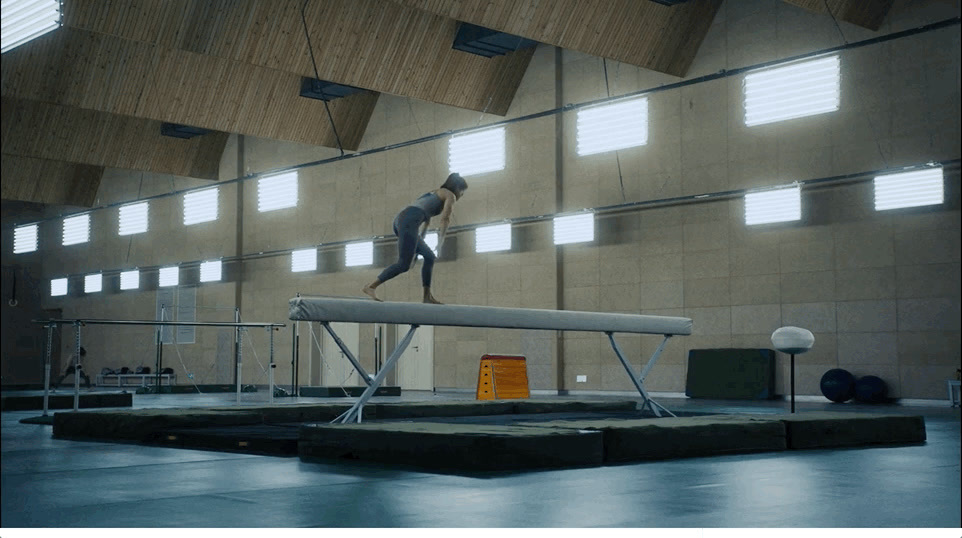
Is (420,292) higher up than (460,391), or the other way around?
(420,292)

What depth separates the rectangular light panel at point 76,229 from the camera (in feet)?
103

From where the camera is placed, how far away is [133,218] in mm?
29797

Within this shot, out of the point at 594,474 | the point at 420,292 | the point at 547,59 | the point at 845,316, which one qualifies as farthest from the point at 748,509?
the point at 420,292

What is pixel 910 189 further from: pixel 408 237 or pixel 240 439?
pixel 240 439

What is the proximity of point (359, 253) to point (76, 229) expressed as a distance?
13.2 m

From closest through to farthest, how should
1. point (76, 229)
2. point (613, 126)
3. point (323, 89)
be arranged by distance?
point (613, 126), point (323, 89), point (76, 229)

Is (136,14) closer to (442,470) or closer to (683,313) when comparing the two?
(683,313)

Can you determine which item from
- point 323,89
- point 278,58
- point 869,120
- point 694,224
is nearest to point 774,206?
point 694,224

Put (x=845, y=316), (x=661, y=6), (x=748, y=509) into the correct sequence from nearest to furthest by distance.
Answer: (x=748, y=509) < (x=845, y=316) < (x=661, y=6)

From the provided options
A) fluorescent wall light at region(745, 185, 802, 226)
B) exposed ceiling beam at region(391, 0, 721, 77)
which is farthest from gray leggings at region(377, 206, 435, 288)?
fluorescent wall light at region(745, 185, 802, 226)

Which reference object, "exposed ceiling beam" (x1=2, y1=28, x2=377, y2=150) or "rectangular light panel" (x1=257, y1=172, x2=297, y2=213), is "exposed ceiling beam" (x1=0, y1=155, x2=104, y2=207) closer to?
"rectangular light panel" (x1=257, y1=172, x2=297, y2=213)

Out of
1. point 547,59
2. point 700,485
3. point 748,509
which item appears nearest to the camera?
point 748,509

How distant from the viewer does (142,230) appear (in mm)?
29453

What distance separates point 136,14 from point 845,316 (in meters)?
12.9
